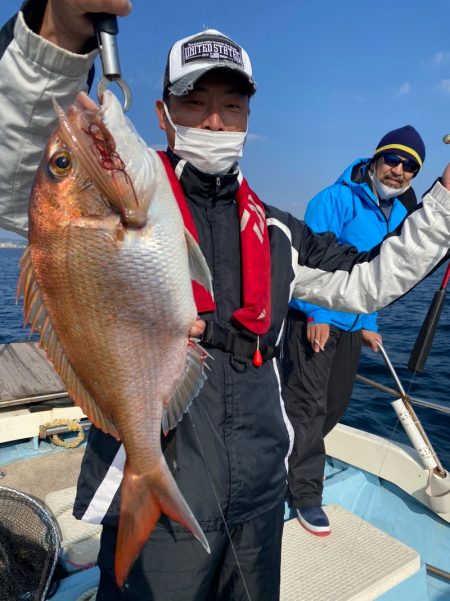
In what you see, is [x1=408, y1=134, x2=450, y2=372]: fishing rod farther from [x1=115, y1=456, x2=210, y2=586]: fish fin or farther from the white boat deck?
[x1=115, y1=456, x2=210, y2=586]: fish fin

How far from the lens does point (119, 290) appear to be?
1418 millimetres

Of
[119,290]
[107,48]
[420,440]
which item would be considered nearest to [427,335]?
[420,440]

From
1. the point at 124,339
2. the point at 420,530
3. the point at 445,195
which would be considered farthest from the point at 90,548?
the point at 445,195

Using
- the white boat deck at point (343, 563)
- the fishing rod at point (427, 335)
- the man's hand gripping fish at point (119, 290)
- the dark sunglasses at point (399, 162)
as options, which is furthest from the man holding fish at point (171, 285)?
the dark sunglasses at point (399, 162)

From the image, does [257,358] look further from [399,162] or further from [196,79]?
[399,162]

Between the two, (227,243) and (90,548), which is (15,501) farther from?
(227,243)

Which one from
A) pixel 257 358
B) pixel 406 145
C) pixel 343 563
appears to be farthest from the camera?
pixel 406 145

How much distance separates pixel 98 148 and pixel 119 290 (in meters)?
0.41

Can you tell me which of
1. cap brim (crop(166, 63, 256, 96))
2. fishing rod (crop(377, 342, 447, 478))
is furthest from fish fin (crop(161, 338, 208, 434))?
fishing rod (crop(377, 342, 447, 478))

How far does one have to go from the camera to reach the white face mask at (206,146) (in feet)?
6.48

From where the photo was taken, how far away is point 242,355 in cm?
188

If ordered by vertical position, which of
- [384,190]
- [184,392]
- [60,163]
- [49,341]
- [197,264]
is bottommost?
[184,392]

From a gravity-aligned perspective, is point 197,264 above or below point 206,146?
below

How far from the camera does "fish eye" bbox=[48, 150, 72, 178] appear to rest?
4.42ft
